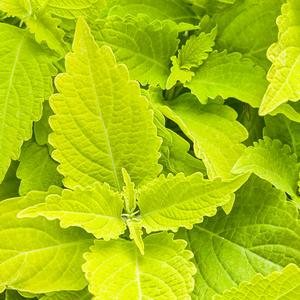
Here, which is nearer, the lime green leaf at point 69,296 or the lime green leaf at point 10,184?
the lime green leaf at point 69,296

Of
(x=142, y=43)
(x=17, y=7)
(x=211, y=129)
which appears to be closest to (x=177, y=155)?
(x=211, y=129)

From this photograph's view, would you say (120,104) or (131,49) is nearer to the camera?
(120,104)

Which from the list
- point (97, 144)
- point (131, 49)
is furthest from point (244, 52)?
point (97, 144)

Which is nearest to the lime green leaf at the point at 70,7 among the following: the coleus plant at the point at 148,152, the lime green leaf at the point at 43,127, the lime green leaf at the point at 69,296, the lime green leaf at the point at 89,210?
the coleus plant at the point at 148,152

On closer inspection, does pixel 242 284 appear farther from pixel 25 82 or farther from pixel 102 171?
pixel 25 82

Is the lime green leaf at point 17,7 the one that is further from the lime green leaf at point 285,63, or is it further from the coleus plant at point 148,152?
the lime green leaf at point 285,63

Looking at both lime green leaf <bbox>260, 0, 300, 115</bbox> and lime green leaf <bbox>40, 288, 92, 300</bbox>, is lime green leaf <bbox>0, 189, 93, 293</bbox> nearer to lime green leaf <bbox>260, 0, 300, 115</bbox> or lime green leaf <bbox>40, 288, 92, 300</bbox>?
lime green leaf <bbox>40, 288, 92, 300</bbox>

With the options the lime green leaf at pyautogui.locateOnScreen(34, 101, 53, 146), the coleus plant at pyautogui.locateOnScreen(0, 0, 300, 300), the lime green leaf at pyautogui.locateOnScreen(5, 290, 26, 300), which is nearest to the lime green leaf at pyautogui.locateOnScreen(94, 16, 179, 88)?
the coleus plant at pyautogui.locateOnScreen(0, 0, 300, 300)
